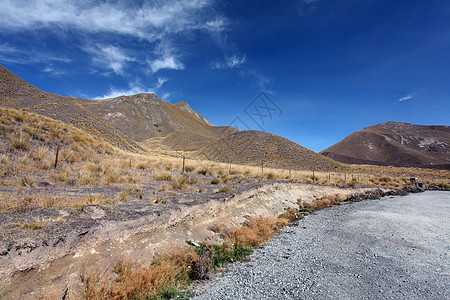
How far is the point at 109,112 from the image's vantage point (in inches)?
3600

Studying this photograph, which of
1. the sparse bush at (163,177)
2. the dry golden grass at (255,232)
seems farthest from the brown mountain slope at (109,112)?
the dry golden grass at (255,232)

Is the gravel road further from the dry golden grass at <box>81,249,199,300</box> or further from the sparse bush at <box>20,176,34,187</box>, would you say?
the sparse bush at <box>20,176,34,187</box>

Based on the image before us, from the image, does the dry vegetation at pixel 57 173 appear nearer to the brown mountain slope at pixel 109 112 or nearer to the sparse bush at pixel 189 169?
the sparse bush at pixel 189 169

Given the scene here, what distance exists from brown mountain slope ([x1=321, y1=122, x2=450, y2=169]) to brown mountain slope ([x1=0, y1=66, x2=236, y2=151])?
85935 millimetres

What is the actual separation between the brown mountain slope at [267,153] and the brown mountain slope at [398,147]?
64.9 metres

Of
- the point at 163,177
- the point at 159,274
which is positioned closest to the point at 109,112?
the point at 163,177

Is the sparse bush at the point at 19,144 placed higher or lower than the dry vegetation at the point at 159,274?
higher

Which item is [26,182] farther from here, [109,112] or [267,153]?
[109,112]

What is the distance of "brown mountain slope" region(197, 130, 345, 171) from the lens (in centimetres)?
5034

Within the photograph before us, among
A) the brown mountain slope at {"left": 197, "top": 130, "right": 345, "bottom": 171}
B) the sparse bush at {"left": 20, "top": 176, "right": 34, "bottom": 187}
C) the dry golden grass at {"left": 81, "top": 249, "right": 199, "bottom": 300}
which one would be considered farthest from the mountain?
the dry golden grass at {"left": 81, "top": 249, "right": 199, "bottom": 300}

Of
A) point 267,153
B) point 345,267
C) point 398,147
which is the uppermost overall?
point 398,147

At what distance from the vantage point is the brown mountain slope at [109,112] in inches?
1339

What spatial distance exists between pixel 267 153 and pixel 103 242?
172ft

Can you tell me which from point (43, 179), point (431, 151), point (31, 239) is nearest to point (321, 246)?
point (31, 239)
